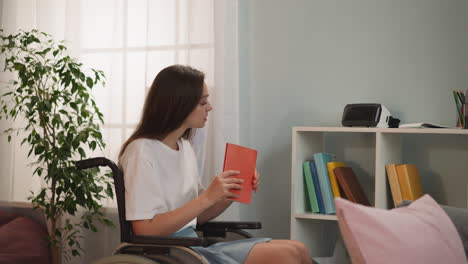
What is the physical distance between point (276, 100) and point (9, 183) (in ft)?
5.71

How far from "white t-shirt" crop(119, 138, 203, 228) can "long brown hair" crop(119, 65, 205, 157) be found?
6 cm

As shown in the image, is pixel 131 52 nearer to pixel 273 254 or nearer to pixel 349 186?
pixel 349 186

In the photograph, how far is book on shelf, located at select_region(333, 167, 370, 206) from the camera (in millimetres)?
2629

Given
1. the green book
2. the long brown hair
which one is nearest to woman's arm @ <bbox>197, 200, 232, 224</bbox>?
the long brown hair

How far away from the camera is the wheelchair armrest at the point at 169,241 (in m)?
1.88

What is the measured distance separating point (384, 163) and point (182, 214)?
3.41 feet

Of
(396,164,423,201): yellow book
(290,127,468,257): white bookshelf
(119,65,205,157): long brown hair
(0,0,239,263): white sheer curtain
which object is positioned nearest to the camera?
(119,65,205,157): long brown hair

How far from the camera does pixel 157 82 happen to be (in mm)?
2199

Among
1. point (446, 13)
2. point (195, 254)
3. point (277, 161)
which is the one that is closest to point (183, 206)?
point (195, 254)

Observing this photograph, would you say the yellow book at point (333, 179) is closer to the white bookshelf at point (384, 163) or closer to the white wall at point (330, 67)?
the white bookshelf at point (384, 163)

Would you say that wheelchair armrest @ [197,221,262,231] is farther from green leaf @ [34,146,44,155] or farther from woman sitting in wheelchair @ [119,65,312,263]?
green leaf @ [34,146,44,155]

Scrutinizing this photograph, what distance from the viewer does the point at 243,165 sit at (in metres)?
2.12

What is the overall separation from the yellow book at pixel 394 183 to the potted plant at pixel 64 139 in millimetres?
1432

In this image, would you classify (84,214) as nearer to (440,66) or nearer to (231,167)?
(231,167)
